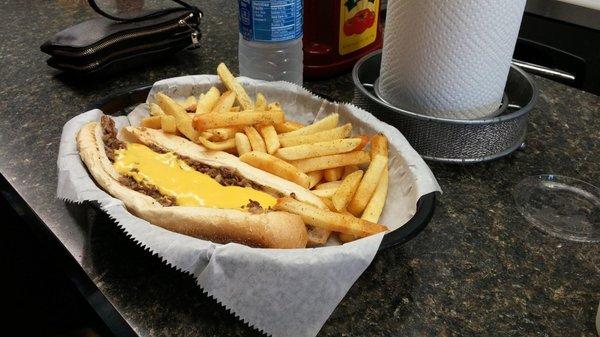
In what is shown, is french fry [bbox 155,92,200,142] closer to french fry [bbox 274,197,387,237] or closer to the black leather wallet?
french fry [bbox 274,197,387,237]

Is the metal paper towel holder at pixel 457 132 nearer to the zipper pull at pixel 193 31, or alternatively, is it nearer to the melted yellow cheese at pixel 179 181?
the melted yellow cheese at pixel 179 181

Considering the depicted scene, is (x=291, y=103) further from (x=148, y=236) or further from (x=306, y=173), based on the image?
(x=148, y=236)

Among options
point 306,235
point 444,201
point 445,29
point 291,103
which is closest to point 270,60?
point 291,103

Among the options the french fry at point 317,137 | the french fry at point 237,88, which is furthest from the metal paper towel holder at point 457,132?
the french fry at point 237,88

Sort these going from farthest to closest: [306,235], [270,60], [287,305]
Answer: [270,60] → [306,235] → [287,305]

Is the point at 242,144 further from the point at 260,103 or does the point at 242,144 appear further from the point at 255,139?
the point at 260,103

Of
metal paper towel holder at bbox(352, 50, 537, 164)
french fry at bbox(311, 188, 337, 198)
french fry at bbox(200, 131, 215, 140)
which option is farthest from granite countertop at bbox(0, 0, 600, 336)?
french fry at bbox(200, 131, 215, 140)
